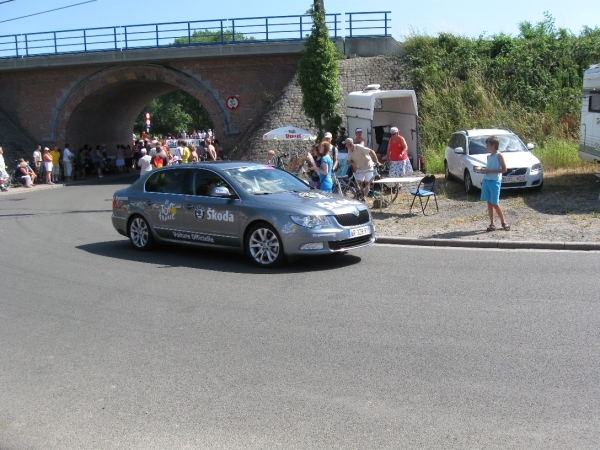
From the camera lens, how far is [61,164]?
35875mm

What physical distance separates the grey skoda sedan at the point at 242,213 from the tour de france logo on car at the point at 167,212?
0.06 ft

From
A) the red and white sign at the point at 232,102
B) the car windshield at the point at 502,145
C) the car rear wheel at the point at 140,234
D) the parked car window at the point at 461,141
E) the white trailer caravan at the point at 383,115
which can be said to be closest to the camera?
the car rear wheel at the point at 140,234

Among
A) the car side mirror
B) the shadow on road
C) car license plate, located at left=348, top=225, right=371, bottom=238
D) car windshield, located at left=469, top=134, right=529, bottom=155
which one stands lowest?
the shadow on road

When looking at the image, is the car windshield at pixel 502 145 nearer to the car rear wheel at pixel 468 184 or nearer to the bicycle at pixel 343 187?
the car rear wheel at pixel 468 184

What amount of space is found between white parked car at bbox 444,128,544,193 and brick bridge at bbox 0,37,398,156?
14038mm

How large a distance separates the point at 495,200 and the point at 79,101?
27.8 meters

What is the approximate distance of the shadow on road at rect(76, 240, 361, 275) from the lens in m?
10.5

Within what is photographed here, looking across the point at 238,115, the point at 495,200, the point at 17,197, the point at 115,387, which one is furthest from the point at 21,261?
the point at 238,115

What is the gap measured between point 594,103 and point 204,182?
10.8m

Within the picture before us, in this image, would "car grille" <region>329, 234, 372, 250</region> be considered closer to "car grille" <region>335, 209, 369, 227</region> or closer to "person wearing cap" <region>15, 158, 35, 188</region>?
"car grille" <region>335, 209, 369, 227</region>

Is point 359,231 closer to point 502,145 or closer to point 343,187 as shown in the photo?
point 343,187

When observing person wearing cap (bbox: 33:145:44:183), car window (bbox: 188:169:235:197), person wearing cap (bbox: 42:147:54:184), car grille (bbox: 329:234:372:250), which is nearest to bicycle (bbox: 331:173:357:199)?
car window (bbox: 188:169:235:197)

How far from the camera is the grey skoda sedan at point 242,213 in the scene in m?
10.3

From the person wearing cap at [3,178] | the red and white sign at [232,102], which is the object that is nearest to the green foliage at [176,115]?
the red and white sign at [232,102]
